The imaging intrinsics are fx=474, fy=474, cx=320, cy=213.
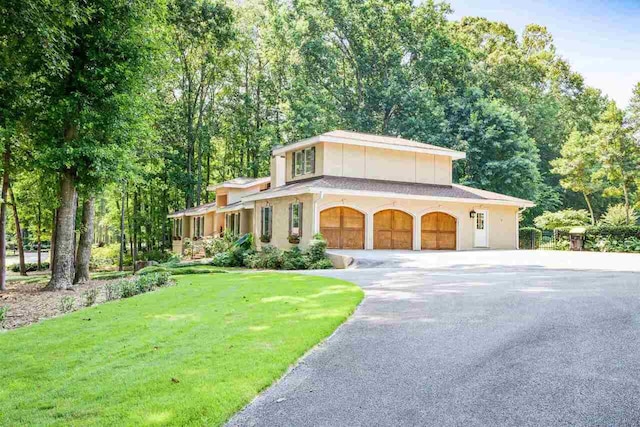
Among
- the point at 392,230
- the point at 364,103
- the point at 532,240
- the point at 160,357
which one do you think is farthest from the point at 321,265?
the point at 364,103

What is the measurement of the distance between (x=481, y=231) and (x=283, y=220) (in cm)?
1047

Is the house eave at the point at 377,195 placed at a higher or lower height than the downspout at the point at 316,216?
higher

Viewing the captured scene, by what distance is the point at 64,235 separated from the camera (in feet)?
47.1

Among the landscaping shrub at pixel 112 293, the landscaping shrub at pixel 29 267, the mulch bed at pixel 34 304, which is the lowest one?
the landscaping shrub at pixel 29 267

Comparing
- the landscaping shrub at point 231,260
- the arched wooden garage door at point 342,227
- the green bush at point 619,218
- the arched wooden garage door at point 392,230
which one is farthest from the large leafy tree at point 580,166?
the landscaping shrub at point 231,260

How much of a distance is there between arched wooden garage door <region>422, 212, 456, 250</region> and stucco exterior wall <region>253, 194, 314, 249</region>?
6.48 metres

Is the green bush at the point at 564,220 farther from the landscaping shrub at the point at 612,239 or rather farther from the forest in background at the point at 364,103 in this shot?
the landscaping shrub at the point at 612,239

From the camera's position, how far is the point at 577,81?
156 ft

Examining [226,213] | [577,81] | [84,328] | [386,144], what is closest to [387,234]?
[386,144]

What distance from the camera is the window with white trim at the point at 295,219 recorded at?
826 inches

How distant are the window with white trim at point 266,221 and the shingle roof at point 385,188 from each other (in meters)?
0.81

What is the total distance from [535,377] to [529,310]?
10.1 ft

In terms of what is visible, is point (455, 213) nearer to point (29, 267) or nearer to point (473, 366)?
point (473, 366)


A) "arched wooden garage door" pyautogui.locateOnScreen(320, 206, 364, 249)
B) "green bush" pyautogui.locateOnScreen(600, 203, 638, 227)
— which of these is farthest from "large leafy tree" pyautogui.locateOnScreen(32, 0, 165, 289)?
"green bush" pyautogui.locateOnScreen(600, 203, 638, 227)
